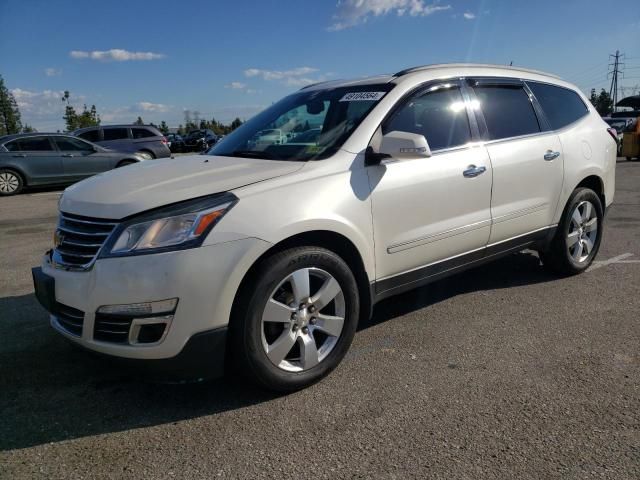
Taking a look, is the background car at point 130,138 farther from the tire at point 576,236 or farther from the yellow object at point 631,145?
the yellow object at point 631,145

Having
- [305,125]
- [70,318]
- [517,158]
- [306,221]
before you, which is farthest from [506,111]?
[70,318]

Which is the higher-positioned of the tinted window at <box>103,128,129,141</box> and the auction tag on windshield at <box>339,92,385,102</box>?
the tinted window at <box>103,128,129,141</box>

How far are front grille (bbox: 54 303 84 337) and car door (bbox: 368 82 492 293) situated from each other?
1674 mm

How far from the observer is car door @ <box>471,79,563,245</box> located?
12.7ft

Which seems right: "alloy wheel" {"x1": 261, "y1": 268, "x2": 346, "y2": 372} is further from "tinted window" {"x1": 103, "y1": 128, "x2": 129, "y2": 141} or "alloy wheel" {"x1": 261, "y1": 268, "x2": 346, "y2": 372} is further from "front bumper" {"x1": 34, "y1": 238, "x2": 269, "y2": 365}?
"tinted window" {"x1": 103, "y1": 128, "x2": 129, "y2": 141}

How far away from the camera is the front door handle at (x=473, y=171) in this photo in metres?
3.60

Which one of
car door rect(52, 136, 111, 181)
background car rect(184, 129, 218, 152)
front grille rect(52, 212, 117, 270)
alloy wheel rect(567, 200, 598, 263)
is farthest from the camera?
background car rect(184, 129, 218, 152)

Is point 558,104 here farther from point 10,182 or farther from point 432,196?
point 10,182

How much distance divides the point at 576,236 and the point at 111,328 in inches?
157

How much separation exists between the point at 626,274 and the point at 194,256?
4.15 m

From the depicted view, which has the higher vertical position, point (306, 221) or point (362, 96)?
point (362, 96)

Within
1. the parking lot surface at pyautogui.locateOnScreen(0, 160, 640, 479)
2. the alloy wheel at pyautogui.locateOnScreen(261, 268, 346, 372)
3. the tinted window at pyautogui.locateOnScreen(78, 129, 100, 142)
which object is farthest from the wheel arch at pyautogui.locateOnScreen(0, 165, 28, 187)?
the alloy wheel at pyautogui.locateOnScreen(261, 268, 346, 372)

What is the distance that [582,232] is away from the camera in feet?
15.7

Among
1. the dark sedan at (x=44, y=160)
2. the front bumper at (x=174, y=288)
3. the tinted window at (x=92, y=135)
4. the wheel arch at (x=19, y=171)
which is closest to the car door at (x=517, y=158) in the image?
the front bumper at (x=174, y=288)
